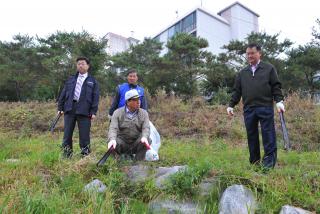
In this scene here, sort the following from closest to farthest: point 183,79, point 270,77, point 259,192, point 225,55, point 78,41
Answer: point 259,192
point 270,77
point 78,41
point 183,79
point 225,55

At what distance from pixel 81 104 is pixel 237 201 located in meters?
2.71

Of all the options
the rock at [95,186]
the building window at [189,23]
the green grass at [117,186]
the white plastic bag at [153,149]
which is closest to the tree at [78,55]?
the white plastic bag at [153,149]

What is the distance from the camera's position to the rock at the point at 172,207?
3492 mm

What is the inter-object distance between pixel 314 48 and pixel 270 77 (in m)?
16.0

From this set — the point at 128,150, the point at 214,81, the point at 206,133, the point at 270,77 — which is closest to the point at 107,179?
the point at 128,150

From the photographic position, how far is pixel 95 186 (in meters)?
3.68

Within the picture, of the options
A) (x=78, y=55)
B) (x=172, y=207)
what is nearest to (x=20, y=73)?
(x=78, y=55)

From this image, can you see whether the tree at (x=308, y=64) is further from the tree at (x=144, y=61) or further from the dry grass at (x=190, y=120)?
the dry grass at (x=190, y=120)

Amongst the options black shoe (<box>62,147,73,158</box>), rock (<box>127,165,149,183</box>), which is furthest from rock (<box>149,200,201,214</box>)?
black shoe (<box>62,147,73,158</box>)

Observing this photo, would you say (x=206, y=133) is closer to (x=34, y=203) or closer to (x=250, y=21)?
(x=34, y=203)

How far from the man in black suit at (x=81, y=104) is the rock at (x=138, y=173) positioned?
111cm

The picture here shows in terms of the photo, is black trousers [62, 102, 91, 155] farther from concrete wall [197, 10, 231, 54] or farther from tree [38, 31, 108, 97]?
concrete wall [197, 10, 231, 54]

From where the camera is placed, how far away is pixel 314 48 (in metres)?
18.8

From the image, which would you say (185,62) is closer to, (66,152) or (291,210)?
(66,152)
